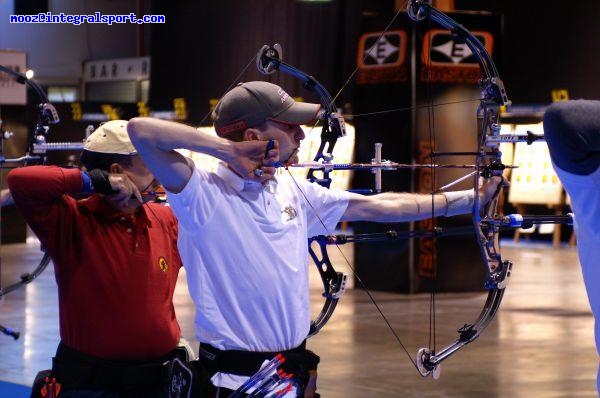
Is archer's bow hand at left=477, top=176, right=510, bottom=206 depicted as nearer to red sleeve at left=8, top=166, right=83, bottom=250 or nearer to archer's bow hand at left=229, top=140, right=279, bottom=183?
archer's bow hand at left=229, top=140, right=279, bottom=183

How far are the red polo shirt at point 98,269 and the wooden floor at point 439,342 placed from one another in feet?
8.64

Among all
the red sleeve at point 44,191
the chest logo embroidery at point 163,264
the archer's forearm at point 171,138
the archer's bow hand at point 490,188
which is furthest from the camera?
the archer's bow hand at point 490,188

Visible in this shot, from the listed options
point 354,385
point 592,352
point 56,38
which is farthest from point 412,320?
point 56,38

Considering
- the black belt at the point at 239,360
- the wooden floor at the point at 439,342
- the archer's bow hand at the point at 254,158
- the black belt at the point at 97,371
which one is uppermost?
the archer's bow hand at the point at 254,158

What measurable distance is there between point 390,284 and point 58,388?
6.87 meters

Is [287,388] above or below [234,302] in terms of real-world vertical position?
below

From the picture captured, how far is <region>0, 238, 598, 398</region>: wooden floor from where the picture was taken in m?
5.70

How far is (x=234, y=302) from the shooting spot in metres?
2.46

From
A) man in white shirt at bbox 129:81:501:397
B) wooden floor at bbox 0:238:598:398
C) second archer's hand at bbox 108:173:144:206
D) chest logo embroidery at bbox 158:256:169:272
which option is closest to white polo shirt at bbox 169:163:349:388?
man in white shirt at bbox 129:81:501:397

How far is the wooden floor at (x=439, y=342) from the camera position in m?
5.70

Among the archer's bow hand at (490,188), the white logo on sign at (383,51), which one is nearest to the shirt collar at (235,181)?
the archer's bow hand at (490,188)

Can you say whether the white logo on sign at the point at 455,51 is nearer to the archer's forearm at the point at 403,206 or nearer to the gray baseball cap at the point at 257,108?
the archer's forearm at the point at 403,206

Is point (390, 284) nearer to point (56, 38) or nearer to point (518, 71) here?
point (518, 71)

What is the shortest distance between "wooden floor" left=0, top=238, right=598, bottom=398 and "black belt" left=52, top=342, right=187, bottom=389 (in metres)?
2.63
